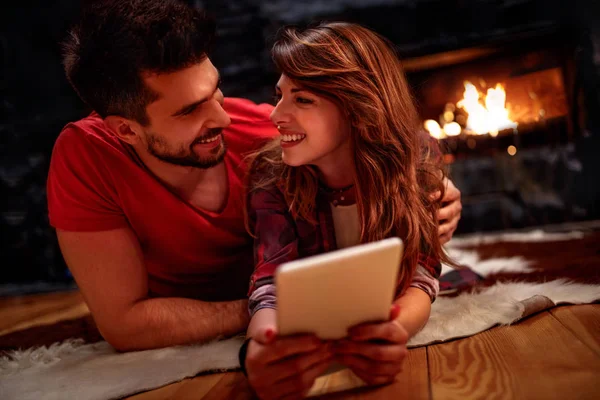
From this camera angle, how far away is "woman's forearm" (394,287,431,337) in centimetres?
110

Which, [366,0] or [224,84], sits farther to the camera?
[224,84]

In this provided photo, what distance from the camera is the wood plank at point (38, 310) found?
6.46ft

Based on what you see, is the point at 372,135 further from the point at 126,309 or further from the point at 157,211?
the point at 126,309

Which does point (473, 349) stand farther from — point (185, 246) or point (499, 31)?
point (499, 31)

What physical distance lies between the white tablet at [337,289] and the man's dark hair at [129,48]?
2.48 feet

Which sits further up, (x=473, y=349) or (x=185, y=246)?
(x=185, y=246)

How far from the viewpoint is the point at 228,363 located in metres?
1.13

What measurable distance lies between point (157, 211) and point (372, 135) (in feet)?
1.92

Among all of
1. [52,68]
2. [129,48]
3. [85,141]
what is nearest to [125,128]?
[85,141]

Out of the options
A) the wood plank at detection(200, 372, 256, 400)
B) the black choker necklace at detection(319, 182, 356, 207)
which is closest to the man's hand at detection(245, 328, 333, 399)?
the wood plank at detection(200, 372, 256, 400)

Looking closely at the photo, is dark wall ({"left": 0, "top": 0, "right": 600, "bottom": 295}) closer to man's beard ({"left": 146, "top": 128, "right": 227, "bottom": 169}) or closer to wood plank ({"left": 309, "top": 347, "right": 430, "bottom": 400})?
man's beard ({"left": 146, "top": 128, "right": 227, "bottom": 169})

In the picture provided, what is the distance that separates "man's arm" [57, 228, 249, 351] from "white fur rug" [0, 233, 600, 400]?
0.04 m

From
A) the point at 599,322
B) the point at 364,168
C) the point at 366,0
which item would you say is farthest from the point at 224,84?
the point at 599,322

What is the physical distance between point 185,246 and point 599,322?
99cm
